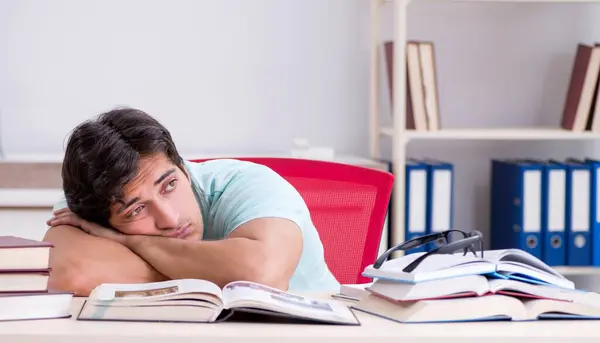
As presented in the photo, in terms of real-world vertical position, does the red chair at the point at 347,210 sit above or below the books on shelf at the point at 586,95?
below

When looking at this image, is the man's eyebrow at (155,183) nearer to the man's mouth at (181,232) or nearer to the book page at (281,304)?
the man's mouth at (181,232)

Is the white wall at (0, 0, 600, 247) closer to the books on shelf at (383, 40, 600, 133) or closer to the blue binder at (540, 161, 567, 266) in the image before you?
the books on shelf at (383, 40, 600, 133)

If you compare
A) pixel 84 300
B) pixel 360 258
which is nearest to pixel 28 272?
pixel 84 300

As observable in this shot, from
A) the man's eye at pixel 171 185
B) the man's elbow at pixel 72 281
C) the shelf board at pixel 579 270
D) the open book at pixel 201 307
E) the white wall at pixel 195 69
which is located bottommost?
the shelf board at pixel 579 270

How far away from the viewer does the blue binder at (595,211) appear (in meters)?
3.06

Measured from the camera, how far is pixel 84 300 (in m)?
1.34

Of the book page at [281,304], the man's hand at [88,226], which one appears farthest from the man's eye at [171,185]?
the book page at [281,304]

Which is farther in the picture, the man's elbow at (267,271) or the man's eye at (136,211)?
the man's eye at (136,211)

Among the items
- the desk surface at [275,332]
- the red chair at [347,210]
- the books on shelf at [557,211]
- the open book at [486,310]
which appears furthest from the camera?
the books on shelf at [557,211]

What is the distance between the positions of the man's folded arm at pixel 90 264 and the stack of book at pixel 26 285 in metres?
0.37

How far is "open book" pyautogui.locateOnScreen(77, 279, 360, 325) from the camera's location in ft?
3.77

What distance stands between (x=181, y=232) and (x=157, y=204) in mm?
80

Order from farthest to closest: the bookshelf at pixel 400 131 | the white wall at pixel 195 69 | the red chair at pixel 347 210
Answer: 1. the white wall at pixel 195 69
2. the bookshelf at pixel 400 131
3. the red chair at pixel 347 210

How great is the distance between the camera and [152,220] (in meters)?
1.70
